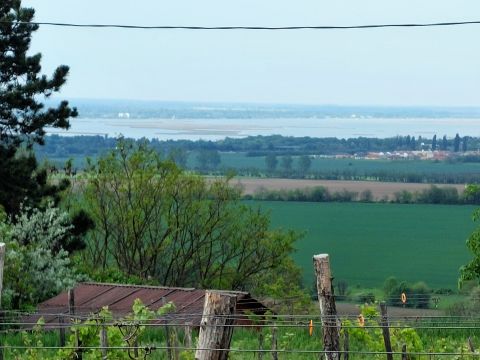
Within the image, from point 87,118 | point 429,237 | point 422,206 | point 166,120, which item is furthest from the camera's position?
point 166,120

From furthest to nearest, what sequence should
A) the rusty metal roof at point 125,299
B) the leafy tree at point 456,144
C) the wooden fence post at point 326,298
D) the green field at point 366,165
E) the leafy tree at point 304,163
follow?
the leafy tree at point 456,144
the leafy tree at point 304,163
the green field at point 366,165
the rusty metal roof at point 125,299
the wooden fence post at point 326,298

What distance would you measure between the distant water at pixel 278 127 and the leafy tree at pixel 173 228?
230 feet

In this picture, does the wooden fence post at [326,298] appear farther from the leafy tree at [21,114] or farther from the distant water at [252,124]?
the distant water at [252,124]

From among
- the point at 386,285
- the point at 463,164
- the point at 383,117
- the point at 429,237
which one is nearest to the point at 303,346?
the point at 386,285

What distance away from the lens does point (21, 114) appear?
4019 centimetres

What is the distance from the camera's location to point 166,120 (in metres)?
169

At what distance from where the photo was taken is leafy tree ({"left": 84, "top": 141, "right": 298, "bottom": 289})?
155ft

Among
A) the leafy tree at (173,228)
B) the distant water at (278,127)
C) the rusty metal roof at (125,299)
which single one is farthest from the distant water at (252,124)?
the rusty metal roof at (125,299)

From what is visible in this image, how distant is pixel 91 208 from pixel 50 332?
994 inches

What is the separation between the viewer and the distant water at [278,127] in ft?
436

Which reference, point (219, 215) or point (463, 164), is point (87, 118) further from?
point (219, 215)

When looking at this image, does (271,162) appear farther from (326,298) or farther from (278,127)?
(326,298)

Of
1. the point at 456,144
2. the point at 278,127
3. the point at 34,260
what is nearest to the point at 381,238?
the point at 456,144

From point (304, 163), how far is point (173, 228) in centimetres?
5155
